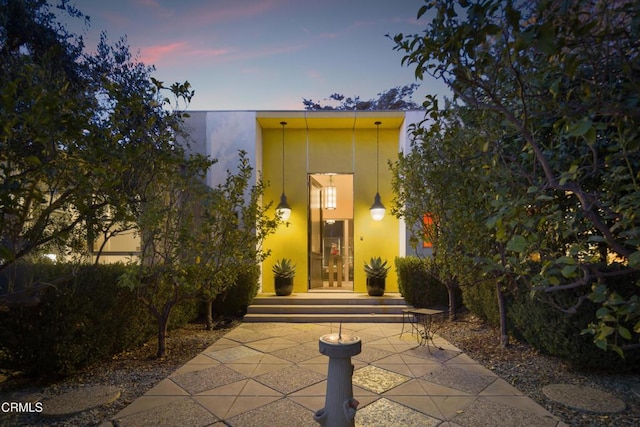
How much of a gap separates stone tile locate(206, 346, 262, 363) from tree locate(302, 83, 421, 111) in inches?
496

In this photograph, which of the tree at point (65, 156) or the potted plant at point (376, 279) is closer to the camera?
the tree at point (65, 156)

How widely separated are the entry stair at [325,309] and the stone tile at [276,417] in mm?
4236

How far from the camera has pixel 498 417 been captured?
326cm

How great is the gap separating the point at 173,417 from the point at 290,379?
4.56 ft

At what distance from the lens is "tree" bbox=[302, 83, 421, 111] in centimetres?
1596

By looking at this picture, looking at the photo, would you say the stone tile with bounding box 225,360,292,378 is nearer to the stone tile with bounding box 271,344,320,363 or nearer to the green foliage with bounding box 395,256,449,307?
the stone tile with bounding box 271,344,320,363

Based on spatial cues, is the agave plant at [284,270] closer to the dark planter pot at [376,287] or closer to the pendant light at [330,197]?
the dark planter pot at [376,287]

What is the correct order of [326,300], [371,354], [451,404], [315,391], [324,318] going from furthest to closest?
[326,300] < [324,318] < [371,354] < [315,391] < [451,404]

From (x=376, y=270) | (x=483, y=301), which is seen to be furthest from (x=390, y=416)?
(x=376, y=270)

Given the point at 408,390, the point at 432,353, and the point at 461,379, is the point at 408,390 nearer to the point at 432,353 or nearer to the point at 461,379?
the point at 461,379

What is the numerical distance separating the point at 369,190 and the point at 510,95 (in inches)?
306

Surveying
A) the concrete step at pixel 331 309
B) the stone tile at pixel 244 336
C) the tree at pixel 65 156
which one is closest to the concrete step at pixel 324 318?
the concrete step at pixel 331 309

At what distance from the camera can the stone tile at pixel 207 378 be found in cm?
403

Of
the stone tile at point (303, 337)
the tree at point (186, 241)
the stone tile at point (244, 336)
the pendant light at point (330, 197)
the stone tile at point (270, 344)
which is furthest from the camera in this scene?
the pendant light at point (330, 197)
